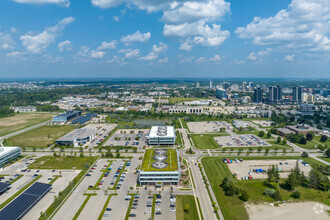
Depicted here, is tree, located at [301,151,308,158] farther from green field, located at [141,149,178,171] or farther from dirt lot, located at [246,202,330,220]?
green field, located at [141,149,178,171]

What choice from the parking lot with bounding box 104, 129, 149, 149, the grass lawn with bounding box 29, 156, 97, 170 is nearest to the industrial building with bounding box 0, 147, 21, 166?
the grass lawn with bounding box 29, 156, 97, 170

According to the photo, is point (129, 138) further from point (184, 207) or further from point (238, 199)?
point (238, 199)

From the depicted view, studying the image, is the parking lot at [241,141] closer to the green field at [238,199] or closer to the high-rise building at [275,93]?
the green field at [238,199]

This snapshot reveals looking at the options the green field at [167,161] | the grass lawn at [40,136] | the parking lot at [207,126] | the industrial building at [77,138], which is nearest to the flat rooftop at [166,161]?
the green field at [167,161]

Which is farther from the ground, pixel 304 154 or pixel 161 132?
pixel 161 132

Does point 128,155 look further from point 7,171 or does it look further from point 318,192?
point 318,192

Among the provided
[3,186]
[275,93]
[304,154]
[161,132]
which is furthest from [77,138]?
[275,93]

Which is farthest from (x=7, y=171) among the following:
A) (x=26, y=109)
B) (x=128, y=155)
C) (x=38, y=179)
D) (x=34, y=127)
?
(x=26, y=109)

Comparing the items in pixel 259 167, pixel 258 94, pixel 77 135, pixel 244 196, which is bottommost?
pixel 259 167
